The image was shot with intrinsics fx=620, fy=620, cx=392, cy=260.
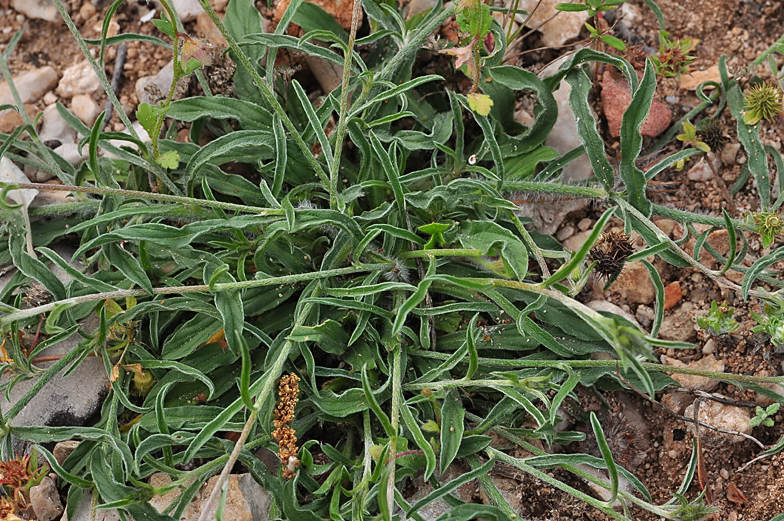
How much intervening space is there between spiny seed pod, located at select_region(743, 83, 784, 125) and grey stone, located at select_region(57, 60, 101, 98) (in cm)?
336

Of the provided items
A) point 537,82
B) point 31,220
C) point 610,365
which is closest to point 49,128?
point 31,220

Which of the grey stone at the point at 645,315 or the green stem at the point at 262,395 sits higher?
the green stem at the point at 262,395

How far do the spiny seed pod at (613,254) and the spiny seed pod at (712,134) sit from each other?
0.92m

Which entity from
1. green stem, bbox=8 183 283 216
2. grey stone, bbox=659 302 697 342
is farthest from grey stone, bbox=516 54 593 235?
green stem, bbox=8 183 283 216

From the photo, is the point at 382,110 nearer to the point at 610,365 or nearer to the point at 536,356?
the point at 536,356

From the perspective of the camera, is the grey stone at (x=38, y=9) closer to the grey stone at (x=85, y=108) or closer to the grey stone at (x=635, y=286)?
the grey stone at (x=85, y=108)

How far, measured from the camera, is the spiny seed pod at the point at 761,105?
9.33 feet

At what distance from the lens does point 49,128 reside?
334cm

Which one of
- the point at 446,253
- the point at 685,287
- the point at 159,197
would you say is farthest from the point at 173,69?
the point at 685,287

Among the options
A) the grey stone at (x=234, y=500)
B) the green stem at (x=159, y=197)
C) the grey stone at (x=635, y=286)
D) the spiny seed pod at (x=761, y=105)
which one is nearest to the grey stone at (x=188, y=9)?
the green stem at (x=159, y=197)

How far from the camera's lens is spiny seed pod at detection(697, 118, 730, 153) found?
118 inches

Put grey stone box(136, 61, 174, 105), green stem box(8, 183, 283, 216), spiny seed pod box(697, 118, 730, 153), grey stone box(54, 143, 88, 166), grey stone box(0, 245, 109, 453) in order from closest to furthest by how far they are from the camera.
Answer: green stem box(8, 183, 283, 216) < grey stone box(0, 245, 109, 453) < spiny seed pod box(697, 118, 730, 153) < grey stone box(54, 143, 88, 166) < grey stone box(136, 61, 174, 105)

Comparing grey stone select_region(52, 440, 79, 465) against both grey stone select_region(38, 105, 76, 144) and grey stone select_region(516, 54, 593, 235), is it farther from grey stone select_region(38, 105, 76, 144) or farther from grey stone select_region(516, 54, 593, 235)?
grey stone select_region(516, 54, 593, 235)

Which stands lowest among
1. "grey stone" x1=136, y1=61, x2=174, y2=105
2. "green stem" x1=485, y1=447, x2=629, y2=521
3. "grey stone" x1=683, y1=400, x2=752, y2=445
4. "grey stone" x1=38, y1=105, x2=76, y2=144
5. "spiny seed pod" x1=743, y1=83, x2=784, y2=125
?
"grey stone" x1=683, y1=400, x2=752, y2=445
